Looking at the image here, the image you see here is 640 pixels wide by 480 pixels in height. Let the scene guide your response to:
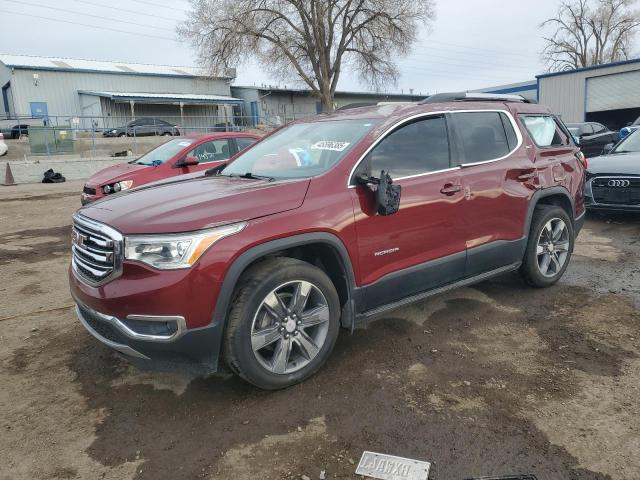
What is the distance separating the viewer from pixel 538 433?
2695 mm

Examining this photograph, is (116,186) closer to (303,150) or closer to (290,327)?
(303,150)

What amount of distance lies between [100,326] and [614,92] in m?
30.3

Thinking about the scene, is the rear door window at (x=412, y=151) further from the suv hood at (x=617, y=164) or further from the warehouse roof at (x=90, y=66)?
the warehouse roof at (x=90, y=66)

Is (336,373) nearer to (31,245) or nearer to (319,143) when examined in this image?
(319,143)

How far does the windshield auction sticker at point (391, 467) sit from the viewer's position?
94.4 inches

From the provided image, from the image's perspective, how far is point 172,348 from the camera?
109 inches

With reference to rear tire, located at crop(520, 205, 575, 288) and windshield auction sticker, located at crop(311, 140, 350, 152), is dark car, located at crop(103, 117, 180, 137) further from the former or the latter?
rear tire, located at crop(520, 205, 575, 288)

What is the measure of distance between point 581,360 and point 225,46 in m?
33.8

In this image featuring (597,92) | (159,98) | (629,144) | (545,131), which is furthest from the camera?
(159,98)

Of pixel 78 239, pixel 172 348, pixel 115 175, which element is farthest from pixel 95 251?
pixel 115 175

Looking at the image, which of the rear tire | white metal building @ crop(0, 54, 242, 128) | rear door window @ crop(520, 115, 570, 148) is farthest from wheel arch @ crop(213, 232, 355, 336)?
white metal building @ crop(0, 54, 242, 128)

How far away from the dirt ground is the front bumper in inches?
13.6

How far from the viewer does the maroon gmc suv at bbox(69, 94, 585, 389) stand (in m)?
2.78

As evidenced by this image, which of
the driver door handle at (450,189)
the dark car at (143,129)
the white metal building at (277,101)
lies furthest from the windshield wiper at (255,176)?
the white metal building at (277,101)
